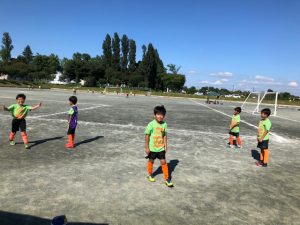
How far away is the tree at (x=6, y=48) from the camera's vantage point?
354 ft

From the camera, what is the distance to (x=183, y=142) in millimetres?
10812

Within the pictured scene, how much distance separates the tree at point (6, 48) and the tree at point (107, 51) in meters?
35.2

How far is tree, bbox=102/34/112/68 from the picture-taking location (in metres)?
107

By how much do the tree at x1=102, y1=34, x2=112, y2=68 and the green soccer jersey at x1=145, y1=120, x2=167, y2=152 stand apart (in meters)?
104

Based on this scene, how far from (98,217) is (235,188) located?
9.75 ft

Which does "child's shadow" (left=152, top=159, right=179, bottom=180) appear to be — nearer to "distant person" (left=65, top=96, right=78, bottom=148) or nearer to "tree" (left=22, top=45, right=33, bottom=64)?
"distant person" (left=65, top=96, right=78, bottom=148)

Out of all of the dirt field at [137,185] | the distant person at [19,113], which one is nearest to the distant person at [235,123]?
the dirt field at [137,185]

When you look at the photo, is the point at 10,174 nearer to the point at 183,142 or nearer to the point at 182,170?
the point at 182,170

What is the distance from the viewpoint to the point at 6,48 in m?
110

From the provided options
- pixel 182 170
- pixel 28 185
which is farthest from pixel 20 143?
pixel 182 170

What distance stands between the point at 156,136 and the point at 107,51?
345 feet

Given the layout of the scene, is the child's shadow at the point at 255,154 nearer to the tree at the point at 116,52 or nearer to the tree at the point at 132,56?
the tree at the point at 116,52

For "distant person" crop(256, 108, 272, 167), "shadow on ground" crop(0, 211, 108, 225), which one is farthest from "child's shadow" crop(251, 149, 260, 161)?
"shadow on ground" crop(0, 211, 108, 225)

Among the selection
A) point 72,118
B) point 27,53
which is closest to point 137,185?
point 72,118
